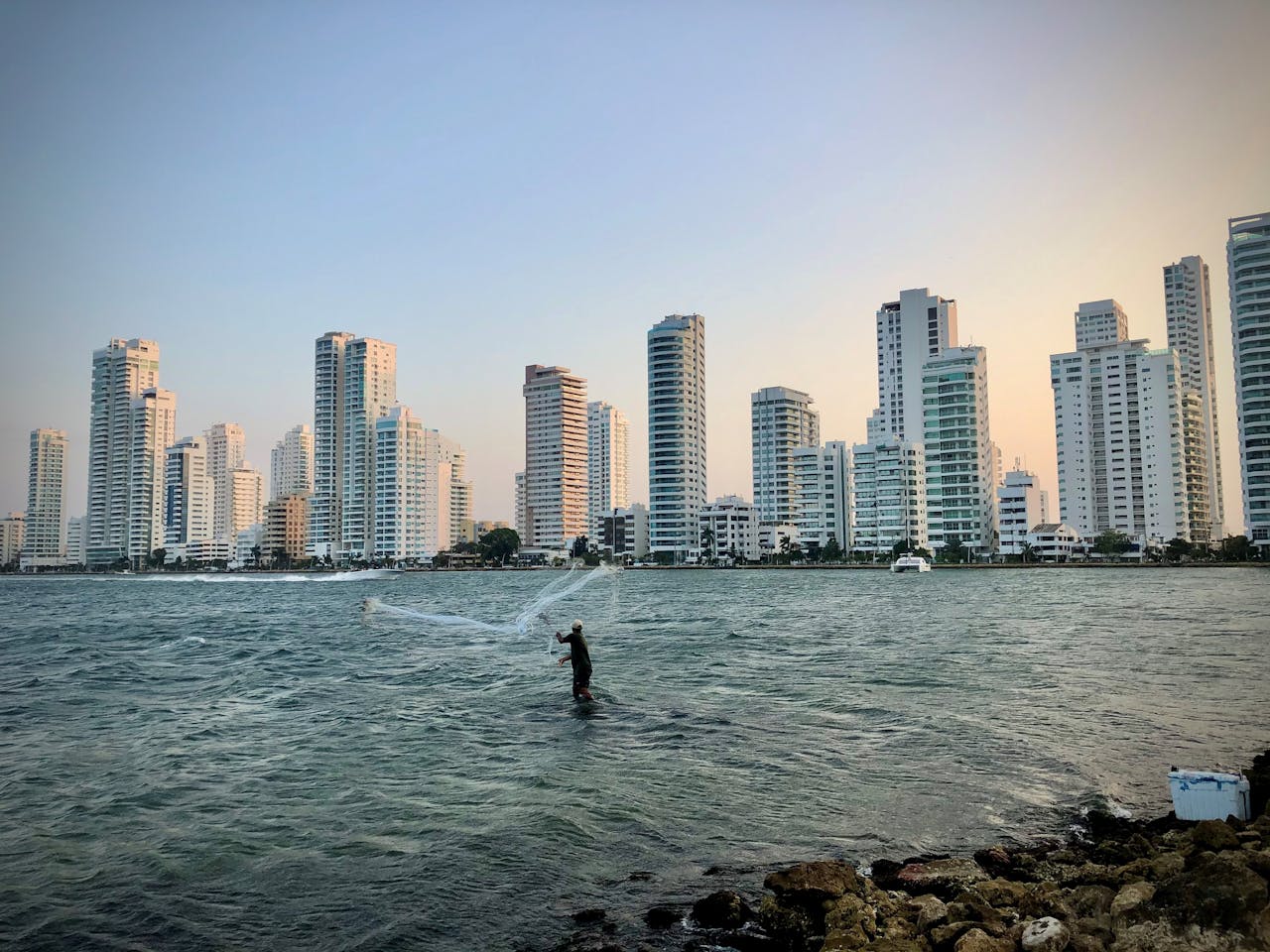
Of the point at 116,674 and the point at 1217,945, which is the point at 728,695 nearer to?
the point at 1217,945

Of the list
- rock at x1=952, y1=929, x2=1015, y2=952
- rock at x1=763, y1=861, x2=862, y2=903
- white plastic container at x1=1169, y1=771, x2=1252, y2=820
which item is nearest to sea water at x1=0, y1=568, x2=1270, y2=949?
Result: rock at x1=763, y1=861, x2=862, y2=903

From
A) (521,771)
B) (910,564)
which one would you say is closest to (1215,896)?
(521,771)

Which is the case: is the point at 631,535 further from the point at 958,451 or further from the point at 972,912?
the point at 972,912

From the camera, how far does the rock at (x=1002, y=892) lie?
8531mm

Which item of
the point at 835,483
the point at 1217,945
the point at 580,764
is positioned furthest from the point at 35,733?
the point at 835,483

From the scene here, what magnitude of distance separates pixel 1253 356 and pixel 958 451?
44.7 meters

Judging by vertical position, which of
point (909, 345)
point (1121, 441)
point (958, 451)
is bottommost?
point (958, 451)

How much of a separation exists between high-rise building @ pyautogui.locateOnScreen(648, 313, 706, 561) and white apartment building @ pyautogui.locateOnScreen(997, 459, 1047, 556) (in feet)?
191

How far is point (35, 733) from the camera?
19500 mm

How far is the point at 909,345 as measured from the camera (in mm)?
181125

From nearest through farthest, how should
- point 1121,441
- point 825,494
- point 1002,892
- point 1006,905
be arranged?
point 1006,905 → point 1002,892 → point 1121,441 → point 825,494

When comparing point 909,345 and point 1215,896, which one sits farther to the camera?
point 909,345

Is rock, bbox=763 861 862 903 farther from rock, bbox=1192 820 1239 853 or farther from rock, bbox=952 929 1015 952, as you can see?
rock, bbox=1192 820 1239 853

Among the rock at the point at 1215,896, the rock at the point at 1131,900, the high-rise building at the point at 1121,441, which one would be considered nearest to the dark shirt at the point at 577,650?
the rock at the point at 1131,900
